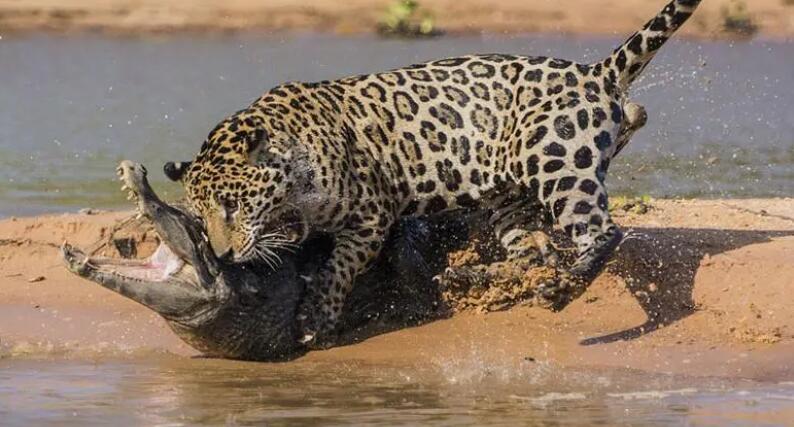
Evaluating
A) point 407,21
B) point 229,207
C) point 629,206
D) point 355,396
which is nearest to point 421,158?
point 229,207

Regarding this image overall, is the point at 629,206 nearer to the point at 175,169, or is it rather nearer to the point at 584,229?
the point at 584,229

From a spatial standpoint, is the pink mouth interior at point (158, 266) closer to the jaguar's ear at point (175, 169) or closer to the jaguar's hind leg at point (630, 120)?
the jaguar's ear at point (175, 169)

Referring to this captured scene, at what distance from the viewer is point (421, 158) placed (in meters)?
11.6

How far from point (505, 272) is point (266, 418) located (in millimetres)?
2510

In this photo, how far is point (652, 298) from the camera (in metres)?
11.4

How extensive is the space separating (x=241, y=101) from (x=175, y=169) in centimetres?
1137

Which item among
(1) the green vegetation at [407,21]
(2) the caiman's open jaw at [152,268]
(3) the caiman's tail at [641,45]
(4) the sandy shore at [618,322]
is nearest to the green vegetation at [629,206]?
(4) the sandy shore at [618,322]

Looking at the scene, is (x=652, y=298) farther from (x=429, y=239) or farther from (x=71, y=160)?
(x=71, y=160)

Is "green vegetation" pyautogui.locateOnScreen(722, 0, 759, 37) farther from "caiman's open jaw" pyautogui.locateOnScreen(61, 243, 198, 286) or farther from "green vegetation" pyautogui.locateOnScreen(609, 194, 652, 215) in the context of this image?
"caiman's open jaw" pyautogui.locateOnScreen(61, 243, 198, 286)

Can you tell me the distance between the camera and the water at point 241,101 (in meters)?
17.2

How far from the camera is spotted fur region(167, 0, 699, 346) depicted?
1089 cm

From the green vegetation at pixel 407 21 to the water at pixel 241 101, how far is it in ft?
1.20

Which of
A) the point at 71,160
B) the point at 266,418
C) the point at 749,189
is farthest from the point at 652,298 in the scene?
the point at 71,160

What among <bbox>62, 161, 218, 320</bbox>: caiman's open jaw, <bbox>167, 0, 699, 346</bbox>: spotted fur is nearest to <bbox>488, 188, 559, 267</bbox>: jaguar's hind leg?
<bbox>167, 0, 699, 346</bbox>: spotted fur
